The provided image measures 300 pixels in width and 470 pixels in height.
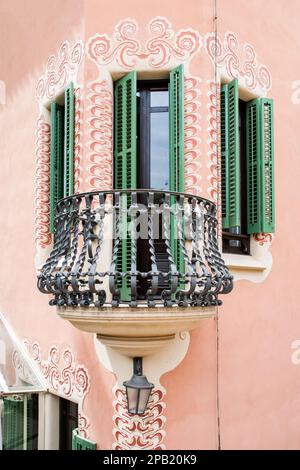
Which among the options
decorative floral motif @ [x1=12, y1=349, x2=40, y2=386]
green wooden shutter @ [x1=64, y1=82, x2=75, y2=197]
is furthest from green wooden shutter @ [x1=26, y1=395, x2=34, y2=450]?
green wooden shutter @ [x1=64, y1=82, x2=75, y2=197]

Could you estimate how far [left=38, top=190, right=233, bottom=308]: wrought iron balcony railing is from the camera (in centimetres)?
446

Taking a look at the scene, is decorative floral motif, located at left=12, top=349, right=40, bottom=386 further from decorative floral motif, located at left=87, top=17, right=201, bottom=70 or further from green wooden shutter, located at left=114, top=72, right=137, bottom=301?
decorative floral motif, located at left=87, top=17, right=201, bottom=70

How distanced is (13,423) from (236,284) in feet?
12.6

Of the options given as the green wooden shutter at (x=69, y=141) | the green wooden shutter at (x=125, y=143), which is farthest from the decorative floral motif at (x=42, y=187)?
the green wooden shutter at (x=125, y=143)

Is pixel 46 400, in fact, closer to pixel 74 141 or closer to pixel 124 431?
pixel 124 431

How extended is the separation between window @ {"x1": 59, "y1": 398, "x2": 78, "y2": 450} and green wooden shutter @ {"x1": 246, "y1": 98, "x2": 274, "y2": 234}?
331 centimetres

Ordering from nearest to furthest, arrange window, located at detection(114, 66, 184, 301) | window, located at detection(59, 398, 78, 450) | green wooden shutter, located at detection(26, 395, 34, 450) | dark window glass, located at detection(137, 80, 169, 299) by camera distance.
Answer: window, located at detection(114, 66, 184, 301)
dark window glass, located at detection(137, 80, 169, 299)
window, located at detection(59, 398, 78, 450)
green wooden shutter, located at detection(26, 395, 34, 450)

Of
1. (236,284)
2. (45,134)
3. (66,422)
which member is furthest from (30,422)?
(45,134)

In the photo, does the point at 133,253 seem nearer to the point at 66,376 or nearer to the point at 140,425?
the point at 140,425

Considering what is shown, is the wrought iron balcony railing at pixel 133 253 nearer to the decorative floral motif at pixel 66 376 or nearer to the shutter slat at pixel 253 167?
the shutter slat at pixel 253 167

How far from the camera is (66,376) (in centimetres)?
613

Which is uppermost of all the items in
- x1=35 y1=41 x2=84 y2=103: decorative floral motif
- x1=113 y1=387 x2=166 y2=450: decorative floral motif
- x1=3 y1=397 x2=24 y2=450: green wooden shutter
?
x1=35 y1=41 x2=84 y2=103: decorative floral motif

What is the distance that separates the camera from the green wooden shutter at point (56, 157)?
6.36 meters

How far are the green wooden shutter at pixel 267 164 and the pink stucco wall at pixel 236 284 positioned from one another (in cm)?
42
